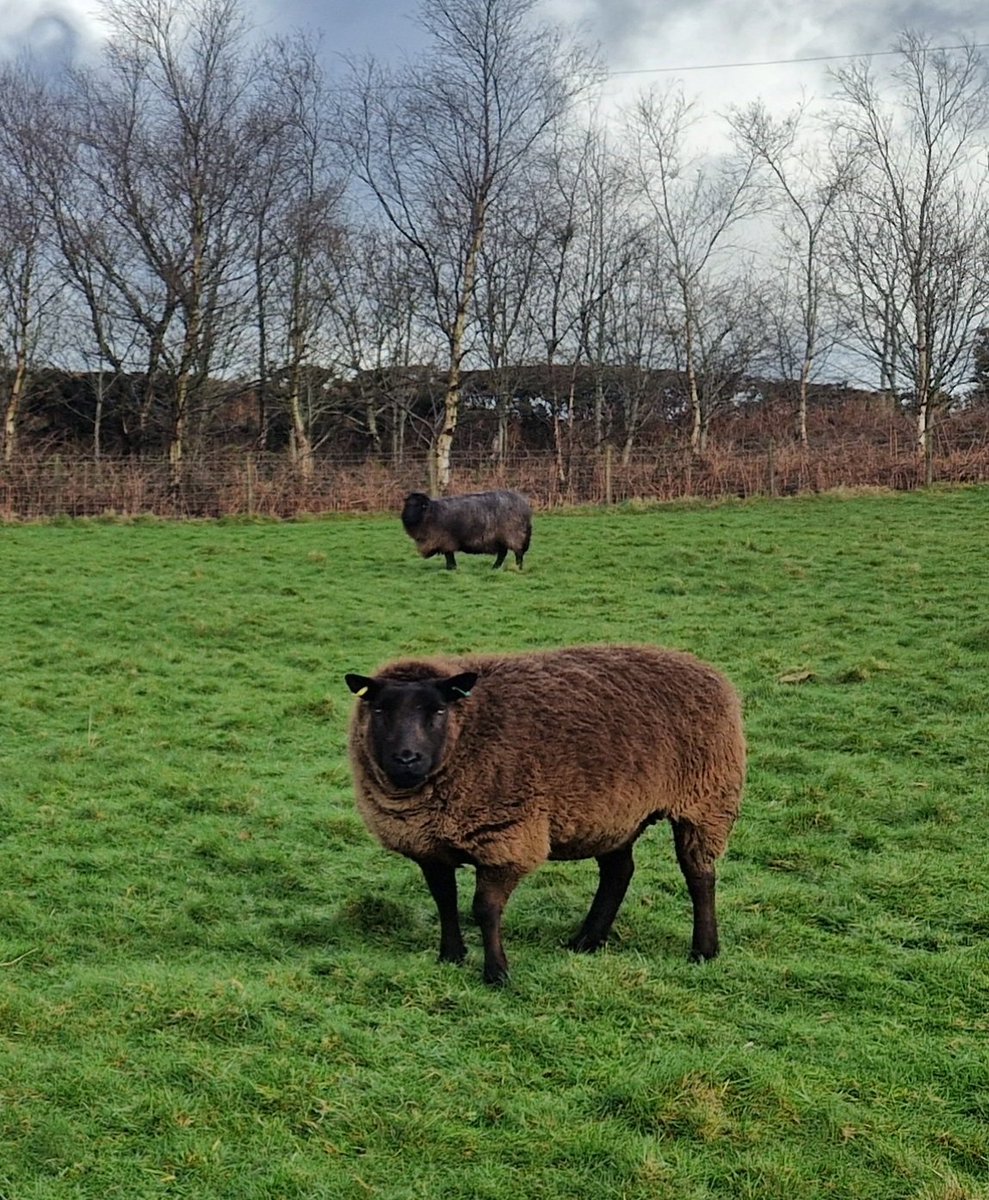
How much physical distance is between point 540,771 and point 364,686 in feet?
3.53

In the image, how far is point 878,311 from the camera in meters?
38.7

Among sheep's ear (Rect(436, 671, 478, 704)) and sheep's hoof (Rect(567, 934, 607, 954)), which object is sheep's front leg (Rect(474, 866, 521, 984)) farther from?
sheep's ear (Rect(436, 671, 478, 704))

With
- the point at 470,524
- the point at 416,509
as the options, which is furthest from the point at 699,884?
the point at 416,509

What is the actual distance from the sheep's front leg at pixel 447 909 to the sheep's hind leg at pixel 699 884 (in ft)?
4.26

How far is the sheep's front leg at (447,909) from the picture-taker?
18.6ft

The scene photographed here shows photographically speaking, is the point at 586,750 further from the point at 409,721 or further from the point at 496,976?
the point at 496,976

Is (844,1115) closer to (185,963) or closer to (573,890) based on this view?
(573,890)

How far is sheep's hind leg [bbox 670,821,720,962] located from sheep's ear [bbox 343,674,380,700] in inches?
75.9

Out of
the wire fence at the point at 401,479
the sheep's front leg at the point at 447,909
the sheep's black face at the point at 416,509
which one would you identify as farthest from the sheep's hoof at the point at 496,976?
the wire fence at the point at 401,479

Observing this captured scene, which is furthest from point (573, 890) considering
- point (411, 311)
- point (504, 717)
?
point (411, 311)

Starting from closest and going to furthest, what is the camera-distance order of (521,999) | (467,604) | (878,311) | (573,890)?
(521,999), (573,890), (467,604), (878,311)

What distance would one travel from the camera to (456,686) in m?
5.72

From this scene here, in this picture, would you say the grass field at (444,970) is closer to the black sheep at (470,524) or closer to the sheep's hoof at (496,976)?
the sheep's hoof at (496,976)

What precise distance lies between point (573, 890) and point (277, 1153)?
3229 millimetres
